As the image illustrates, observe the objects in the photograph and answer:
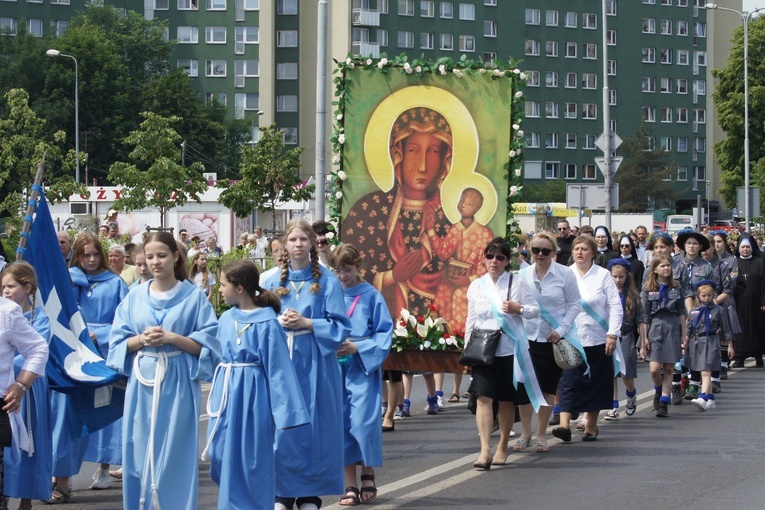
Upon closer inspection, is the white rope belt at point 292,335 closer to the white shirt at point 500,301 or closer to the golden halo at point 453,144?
the white shirt at point 500,301

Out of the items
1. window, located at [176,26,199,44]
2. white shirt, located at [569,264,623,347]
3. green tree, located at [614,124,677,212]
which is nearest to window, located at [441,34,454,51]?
green tree, located at [614,124,677,212]

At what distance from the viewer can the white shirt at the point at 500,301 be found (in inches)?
401

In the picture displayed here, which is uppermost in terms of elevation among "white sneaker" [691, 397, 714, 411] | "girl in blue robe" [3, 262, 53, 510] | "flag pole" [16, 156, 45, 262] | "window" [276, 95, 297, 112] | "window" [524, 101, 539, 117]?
"window" [524, 101, 539, 117]

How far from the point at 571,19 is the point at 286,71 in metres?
22.4

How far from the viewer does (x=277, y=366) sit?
755 cm

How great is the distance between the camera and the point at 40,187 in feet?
27.9

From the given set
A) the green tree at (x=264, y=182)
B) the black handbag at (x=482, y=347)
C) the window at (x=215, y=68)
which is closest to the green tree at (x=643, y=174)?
the window at (x=215, y=68)

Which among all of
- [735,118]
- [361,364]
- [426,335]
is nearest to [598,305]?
[426,335]

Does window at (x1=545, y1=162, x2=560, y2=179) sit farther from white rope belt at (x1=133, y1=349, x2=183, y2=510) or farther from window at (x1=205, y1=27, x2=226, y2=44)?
white rope belt at (x1=133, y1=349, x2=183, y2=510)

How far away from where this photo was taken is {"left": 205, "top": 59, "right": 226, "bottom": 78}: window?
87625 millimetres

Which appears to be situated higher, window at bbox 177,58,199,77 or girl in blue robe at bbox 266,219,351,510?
window at bbox 177,58,199,77

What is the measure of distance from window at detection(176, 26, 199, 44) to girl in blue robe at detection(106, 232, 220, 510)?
271 ft

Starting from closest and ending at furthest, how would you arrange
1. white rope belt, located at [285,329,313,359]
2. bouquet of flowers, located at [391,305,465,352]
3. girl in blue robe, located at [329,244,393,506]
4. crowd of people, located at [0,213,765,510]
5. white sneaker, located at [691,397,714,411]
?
crowd of people, located at [0,213,765,510] → white rope belt, located at [285,329,313,359] → girl in blue robe, located at [329,244,393,506] → bouquet of flowers, located at [391,305,465,352] → white sneaker, located at [691,397,714,411]

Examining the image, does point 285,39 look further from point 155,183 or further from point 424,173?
point 424,173
